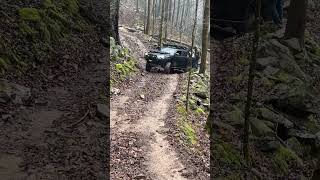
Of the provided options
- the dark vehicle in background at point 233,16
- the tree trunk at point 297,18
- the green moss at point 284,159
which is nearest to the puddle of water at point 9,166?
the green moss at point 284,159

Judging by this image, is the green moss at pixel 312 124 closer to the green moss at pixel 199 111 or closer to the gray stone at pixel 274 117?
the gray stone at pixel 274 117

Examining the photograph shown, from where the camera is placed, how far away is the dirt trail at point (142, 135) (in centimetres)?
996

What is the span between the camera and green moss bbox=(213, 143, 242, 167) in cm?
1152

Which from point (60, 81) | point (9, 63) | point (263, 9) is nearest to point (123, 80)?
point (60, 81)

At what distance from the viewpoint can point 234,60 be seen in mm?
17641

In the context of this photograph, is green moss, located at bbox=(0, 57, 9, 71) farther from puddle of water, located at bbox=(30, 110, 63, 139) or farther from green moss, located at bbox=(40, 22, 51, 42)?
green moss, located at bbox=(40, 22, 51, 42)

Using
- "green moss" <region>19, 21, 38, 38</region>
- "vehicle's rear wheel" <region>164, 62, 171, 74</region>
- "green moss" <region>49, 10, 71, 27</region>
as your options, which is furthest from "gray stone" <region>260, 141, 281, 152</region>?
"green moss" <region>49, 10, 71, 27</region>

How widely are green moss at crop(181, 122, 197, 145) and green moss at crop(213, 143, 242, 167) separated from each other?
775 millimetres

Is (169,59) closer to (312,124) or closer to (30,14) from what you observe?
(30,14)

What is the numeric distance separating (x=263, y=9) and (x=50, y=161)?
1509 centimetres

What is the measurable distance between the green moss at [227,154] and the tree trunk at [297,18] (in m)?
8.02

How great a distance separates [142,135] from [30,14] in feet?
23.6

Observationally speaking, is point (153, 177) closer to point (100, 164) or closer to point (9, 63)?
point (100, 164)

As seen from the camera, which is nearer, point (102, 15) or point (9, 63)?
point (9, 63)
